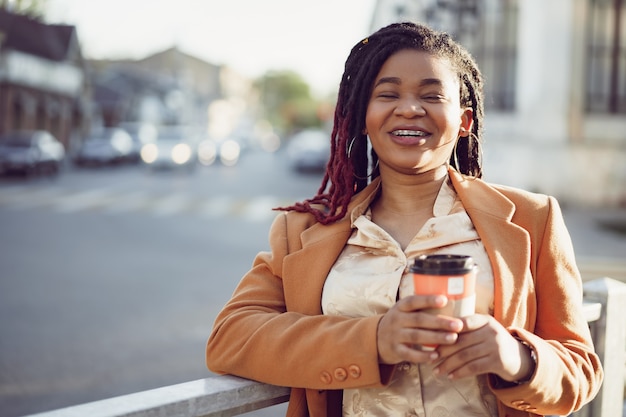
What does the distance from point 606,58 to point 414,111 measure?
684 inches

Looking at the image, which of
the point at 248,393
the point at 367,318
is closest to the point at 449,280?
the point at 367,318

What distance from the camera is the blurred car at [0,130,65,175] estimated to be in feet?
89.8

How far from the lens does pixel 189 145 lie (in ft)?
111

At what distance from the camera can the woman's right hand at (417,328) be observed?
1.66 metres

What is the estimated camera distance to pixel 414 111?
2.08 meters

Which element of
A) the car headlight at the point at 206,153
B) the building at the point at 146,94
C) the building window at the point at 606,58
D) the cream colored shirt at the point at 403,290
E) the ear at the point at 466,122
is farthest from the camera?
the building at the point at 146,94

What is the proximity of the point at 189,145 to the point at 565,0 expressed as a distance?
2002cm

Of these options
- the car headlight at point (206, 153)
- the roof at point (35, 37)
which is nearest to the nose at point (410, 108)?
the car headlight at point (206, 153)

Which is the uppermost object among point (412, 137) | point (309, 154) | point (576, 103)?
point (576, 103)

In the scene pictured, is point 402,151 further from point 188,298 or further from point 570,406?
point 188,298

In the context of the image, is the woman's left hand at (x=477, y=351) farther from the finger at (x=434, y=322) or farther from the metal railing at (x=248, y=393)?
the metal railing at (x=248, y=393)

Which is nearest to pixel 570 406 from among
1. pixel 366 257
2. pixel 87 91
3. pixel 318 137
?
pixel 366 257

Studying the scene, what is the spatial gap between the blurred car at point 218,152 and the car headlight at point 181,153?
640 cm

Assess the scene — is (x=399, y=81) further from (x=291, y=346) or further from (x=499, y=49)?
(x=499, y=49)
